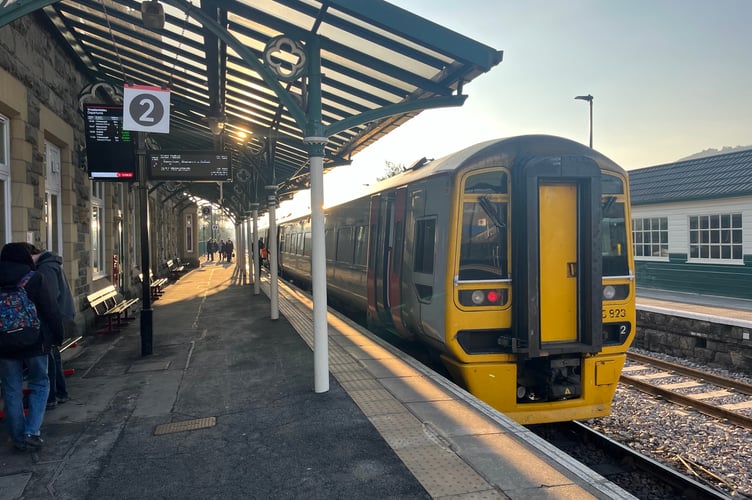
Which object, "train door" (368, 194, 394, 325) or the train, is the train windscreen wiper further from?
"train door" (368, 194, 394, 325)

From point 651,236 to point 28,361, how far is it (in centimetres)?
1679

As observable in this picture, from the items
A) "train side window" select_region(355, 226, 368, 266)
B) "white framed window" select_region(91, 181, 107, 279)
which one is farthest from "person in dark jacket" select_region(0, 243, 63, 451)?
"white framed window" select_region(91, 181, 107, 279)

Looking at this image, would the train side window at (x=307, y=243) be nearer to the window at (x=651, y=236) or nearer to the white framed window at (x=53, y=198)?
the white framed window at (x=53, y=198)

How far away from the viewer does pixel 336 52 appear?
19.4 feet

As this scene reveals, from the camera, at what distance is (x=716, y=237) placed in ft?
46.3

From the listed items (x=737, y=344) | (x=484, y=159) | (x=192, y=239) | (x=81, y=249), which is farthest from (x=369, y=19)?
(x=192, y=239)

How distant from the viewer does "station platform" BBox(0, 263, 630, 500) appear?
342 cm

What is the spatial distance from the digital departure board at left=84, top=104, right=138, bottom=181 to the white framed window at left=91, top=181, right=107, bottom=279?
2604 mm

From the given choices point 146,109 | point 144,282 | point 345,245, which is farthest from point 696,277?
point 146,109

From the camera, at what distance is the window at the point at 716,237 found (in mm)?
13500

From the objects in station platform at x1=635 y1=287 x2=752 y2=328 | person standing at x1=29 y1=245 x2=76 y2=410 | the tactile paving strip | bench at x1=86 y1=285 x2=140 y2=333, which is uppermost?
person standing at x1=29 y1=245 x2=76 y2=410

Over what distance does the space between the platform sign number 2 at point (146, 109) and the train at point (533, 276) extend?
3519mm

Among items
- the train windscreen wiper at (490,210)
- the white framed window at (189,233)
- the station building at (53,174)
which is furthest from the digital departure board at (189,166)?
the white framed window at (189,233)

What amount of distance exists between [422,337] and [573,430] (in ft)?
6.26
